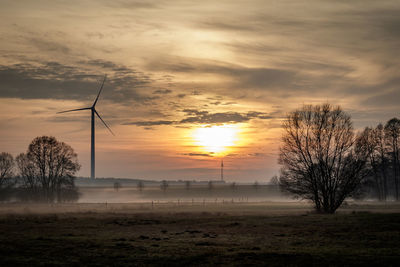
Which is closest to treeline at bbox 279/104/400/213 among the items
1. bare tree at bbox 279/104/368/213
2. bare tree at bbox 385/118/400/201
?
bare tree at bbox 279/104/368/213

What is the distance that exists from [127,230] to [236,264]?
18380mm

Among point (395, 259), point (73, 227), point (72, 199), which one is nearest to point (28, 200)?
point (72, 199)

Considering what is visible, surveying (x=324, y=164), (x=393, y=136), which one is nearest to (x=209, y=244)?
(x=324, y=164)

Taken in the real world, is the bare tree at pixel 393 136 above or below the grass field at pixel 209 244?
above

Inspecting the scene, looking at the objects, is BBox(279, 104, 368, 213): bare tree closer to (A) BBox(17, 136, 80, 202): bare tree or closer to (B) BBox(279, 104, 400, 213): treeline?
(B) BBox(279, 104, 400, 213): treeline

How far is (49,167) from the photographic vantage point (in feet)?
341

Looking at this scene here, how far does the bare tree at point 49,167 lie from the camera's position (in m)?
103

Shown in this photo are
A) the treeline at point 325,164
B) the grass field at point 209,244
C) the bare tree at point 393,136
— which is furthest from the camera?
the bare tree at point 393,136

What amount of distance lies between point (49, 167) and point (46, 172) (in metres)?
1.63

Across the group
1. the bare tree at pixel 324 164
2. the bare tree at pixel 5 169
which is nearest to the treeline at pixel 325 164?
the bare tree at pixel 324 164

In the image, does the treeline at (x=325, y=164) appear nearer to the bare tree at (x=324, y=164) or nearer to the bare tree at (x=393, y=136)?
the bare tree at (x=324, y=164)

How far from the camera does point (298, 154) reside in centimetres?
5984

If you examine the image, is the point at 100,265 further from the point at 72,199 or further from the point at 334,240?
the point at 72,199

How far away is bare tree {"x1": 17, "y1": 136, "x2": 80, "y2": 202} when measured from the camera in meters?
103
